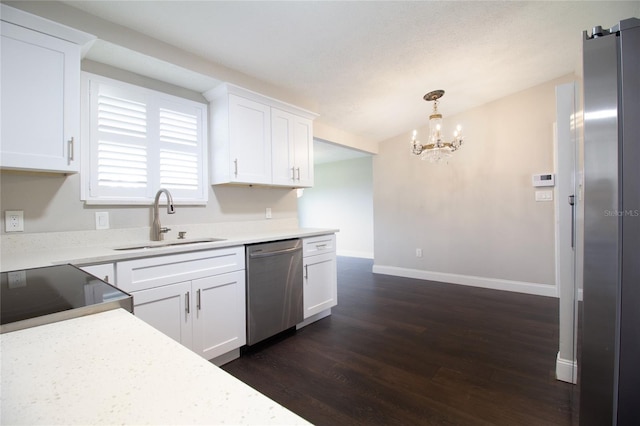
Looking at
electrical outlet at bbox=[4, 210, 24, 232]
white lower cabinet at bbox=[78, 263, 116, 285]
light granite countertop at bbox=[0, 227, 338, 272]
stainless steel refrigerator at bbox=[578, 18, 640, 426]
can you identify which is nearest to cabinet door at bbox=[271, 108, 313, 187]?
light granite countertop at bbox=[0, 227, 338, 272]

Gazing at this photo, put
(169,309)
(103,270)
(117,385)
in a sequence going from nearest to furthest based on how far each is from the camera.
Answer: (117,385)
(103,270)
(169,309)

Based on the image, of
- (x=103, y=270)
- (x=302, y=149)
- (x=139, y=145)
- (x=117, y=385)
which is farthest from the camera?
(x=302, y=149)

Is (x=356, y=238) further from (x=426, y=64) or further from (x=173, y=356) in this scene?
(x=173, y=356)

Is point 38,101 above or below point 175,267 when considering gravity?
above

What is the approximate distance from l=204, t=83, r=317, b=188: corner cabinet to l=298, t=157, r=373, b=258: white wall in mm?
3669

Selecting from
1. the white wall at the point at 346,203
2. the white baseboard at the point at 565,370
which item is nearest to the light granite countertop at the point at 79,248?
the white baseboard at the point at 565,370

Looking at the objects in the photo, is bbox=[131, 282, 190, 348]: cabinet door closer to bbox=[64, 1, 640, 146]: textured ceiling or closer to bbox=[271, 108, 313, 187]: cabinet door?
bbox=[271, 108, 313, 187]: cabinet door

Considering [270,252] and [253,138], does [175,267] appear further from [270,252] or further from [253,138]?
[253,138]

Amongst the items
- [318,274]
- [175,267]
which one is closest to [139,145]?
[175,267]

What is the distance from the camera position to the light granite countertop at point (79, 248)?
4.71 feet

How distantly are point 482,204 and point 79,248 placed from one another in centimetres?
443

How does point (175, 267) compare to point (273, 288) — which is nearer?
point (175, 267)

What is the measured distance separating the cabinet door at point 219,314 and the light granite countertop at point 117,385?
1.40 m

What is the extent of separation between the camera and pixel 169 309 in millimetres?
1798
